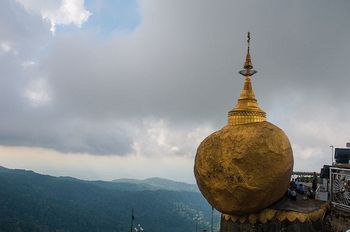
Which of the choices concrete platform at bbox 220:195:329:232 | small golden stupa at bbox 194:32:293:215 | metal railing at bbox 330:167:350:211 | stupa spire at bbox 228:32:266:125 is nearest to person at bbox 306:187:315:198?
concrete platform at bbox 220:195:329:232

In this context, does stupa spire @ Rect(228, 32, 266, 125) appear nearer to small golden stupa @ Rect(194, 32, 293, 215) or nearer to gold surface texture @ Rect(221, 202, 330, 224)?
small golden stupa @ Rect(194, 32, 293, 215)

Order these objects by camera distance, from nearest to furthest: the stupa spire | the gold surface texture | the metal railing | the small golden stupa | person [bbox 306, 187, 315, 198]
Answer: the small golden stupa → the gold surface texture → the metal railing → the stupa spire → person [bbox 306, 187, 315, 198]

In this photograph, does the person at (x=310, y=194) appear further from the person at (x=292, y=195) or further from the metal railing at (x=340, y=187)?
the metal railing at (x=340, y=187)

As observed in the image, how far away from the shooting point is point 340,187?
16.4 metres

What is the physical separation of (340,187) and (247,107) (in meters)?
5.32

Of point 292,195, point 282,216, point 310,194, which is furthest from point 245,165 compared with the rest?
point 310,194

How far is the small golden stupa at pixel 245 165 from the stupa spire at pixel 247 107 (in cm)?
5

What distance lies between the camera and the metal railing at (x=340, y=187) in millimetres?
15811

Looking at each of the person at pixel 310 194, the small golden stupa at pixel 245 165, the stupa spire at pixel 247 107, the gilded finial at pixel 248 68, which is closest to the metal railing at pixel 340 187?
the person at pixel 310 194

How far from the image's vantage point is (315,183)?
768 inches

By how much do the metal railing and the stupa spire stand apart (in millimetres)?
3895

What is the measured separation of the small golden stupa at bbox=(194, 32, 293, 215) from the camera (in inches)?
613

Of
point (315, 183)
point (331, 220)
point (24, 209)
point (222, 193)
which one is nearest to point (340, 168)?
point (331, 220)

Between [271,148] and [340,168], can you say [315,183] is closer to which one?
[340,168]
